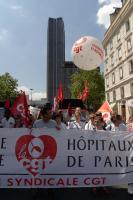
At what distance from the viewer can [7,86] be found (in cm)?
5269

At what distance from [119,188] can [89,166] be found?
3.97 feet

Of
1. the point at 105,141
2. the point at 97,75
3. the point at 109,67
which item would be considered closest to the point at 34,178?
the point at 105,141

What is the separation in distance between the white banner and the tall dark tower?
132525mm

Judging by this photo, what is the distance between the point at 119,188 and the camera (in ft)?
24.5

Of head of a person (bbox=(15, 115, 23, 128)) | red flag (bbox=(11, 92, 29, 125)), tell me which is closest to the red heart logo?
red flag (bbox=(11, 92, 29, 125))

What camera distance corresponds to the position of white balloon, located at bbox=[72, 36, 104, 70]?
13.1m

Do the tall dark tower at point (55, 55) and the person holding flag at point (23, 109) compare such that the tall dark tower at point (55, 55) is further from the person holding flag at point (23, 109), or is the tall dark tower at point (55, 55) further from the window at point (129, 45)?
the person holding flag at point (23, 109)

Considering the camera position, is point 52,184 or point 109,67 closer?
point 52,184

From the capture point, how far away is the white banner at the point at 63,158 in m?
6.56

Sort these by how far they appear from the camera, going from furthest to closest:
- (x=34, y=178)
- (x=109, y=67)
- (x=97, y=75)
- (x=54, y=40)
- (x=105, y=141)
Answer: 1. (x=54, y=40)
2. (x=97, y=75)
3. (x=109, y=67)
4. (x=105, y=141)
5. (x=34, y=178)

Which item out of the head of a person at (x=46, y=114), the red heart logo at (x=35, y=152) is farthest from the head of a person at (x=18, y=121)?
the red heart logo at (x=35, y=152)

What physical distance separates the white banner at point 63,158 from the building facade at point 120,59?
2896 centimetres

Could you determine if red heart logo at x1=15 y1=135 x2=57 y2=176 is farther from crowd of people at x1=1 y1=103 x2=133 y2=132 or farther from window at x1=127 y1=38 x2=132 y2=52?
window at x1=127 y1=38 x2=132 y2=52
